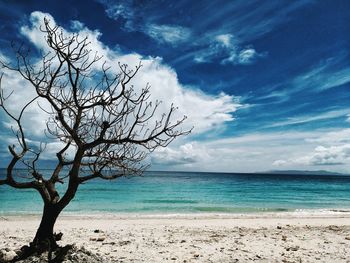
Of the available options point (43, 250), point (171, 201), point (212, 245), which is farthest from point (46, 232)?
point (171, 201)

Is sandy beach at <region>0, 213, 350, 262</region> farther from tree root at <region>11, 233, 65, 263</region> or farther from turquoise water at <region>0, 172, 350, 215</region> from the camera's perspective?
turquoise water at <region>0, 172, 350, 215</region>

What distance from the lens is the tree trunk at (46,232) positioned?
25.2ft

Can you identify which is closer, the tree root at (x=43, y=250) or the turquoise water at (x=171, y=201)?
the tree root at (x=43, y=250)


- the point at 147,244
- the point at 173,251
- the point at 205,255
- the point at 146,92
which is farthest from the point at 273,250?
the point at 146,92

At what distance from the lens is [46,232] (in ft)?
25.5

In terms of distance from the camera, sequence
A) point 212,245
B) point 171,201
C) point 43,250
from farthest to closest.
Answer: point 171,201
point 212,245
point 43,250

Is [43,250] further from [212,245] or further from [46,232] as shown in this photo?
[212,245]

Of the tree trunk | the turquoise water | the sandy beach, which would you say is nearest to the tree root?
the tree trunk

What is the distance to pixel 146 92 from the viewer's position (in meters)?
6.73

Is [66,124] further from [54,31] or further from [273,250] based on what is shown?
[273,250]

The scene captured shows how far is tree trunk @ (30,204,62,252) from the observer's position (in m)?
7.67

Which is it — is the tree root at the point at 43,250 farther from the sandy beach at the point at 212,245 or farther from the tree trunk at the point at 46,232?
the sandy beach at the point at 212,245

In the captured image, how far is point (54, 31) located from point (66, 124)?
200cm

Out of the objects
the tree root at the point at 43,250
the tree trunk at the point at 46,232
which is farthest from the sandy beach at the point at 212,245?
the tree trunk at the point at 46,232
